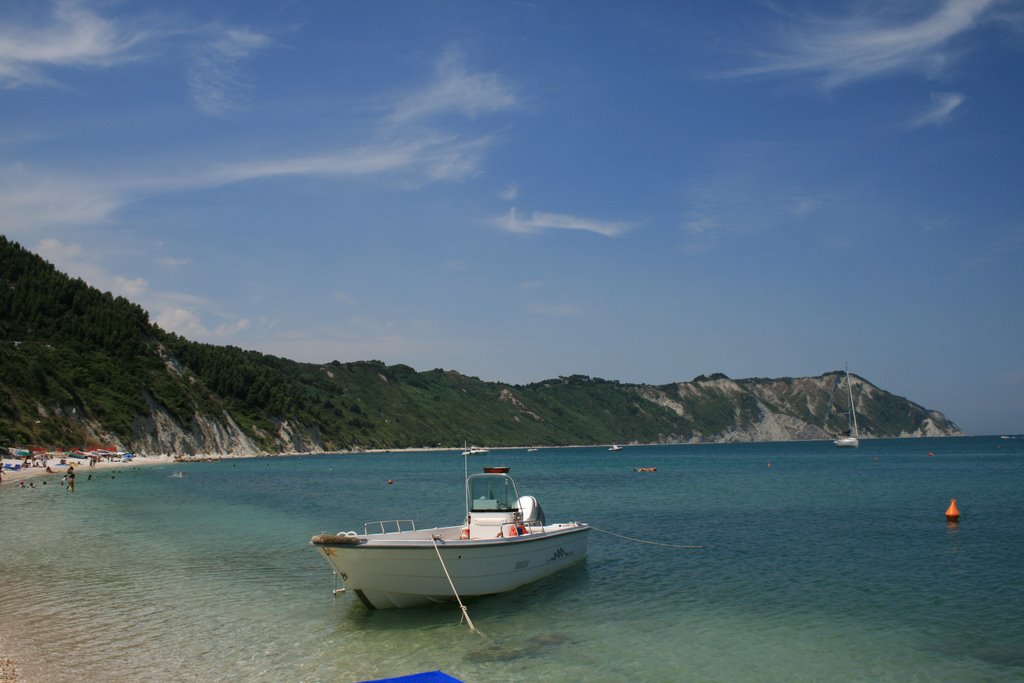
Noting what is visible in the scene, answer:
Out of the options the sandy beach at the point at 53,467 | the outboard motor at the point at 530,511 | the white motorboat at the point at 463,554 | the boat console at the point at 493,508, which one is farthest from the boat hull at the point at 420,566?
the sandy beach at the point at 53,467

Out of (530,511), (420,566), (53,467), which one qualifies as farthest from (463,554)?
(53,467)

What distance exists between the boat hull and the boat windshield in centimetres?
214

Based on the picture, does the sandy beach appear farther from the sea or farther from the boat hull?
the boat hull

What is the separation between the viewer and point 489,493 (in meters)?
22.9

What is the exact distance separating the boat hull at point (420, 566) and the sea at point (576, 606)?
0.49 m

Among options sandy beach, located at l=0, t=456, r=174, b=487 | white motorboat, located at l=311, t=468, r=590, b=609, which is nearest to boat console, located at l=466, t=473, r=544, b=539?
white motorboat, located at l=311, t=468, r=590, b=609

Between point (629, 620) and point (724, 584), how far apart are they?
17.2ft

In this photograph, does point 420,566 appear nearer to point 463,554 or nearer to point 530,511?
point 463,554

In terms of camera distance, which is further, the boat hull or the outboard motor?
the outboard motor

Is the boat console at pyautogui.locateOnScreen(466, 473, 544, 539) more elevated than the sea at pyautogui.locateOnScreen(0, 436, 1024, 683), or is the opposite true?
the boat console at pyautogui.locateOnScreen(466, 473, 544, 539)

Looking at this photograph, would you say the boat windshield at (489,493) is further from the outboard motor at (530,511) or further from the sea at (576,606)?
the sea at (576,606)

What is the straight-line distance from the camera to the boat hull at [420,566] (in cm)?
1695

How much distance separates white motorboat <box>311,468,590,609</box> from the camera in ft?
55.8

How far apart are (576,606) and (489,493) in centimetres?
477
